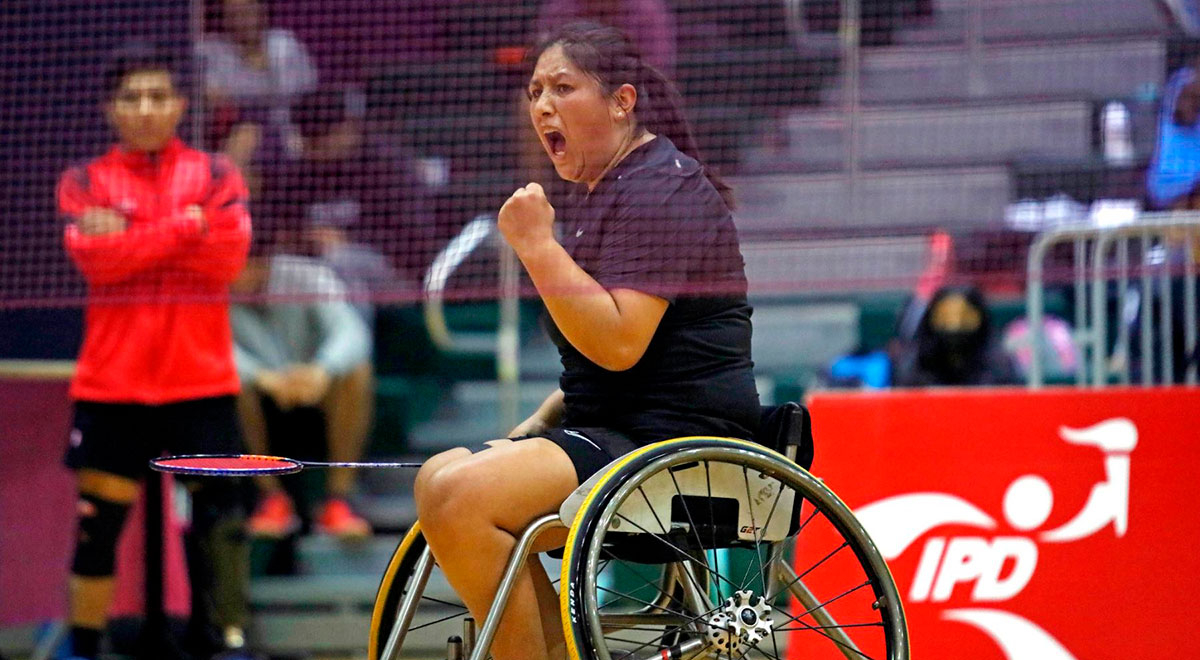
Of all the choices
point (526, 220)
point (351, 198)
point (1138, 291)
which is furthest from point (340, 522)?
point (526, 220)

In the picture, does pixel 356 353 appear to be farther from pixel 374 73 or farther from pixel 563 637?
pixel 563 637

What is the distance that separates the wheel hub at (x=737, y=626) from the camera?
2549 mm

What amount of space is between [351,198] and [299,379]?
776 millimetres

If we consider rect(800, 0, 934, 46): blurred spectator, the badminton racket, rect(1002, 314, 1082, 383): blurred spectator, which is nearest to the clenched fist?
the badminton racket

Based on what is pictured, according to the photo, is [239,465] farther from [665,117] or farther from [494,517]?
[665,117]

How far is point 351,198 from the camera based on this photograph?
19.3ft

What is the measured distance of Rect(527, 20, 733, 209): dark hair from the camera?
2811 mm

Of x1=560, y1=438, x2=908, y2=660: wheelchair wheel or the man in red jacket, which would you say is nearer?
x1=560, y1=438, x2=908, y2=660: wheelchair wheel

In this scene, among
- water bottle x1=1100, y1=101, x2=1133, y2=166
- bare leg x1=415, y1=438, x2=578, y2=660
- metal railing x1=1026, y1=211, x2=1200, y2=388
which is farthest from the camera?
water bottle x1=1100, y1=101, x2=1133, y2=166

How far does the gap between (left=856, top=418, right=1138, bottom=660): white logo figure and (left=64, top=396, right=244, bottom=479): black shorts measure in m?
1.87

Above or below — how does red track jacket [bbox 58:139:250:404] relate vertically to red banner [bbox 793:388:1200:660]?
above

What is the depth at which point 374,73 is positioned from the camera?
19.5 ft

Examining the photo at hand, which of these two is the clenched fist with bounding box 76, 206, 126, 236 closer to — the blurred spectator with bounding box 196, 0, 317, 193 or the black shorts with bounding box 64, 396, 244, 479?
the black shorts with bounding box 64, 396, 244, 479

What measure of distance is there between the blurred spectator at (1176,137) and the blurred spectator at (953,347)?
74 centimetres
